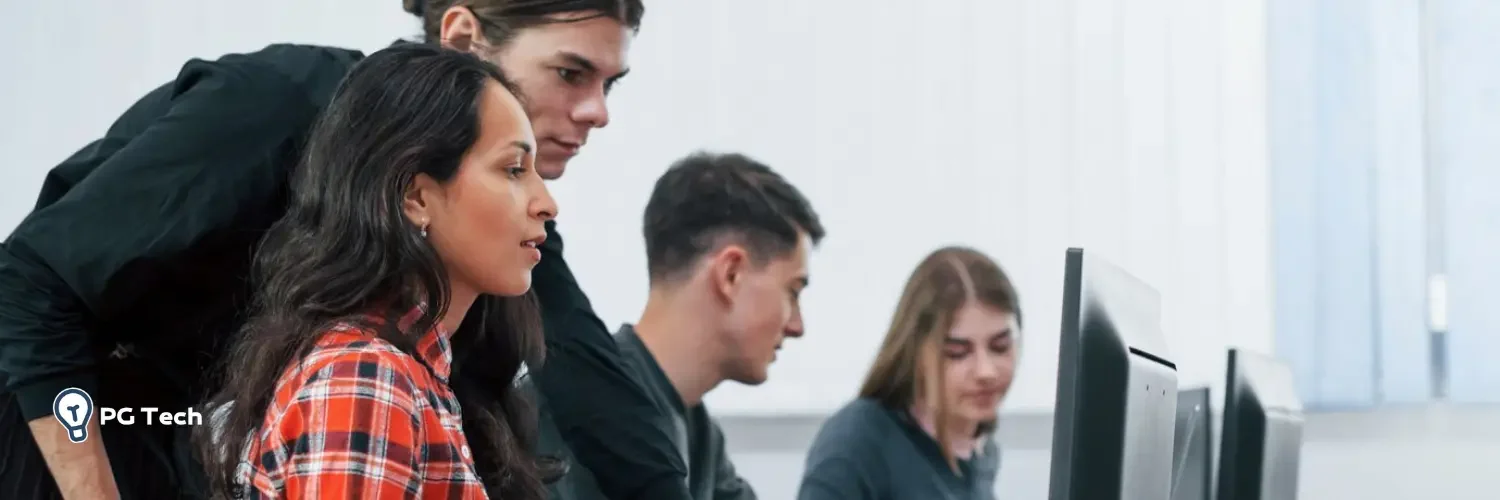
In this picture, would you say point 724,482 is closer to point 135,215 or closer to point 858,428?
point 858,428

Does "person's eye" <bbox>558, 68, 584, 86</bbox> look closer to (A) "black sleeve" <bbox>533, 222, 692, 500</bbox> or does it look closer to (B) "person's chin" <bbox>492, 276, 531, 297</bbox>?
(A) "black sleeve" <bbox>533, 222, 692, 500</bbox>

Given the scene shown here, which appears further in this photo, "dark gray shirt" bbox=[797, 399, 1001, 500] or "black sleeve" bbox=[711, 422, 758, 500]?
"black sleeve" bbox=[711, 422, 758, 500]

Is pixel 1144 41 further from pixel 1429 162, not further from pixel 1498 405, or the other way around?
pixel 1498 405

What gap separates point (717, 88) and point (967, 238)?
54 cm

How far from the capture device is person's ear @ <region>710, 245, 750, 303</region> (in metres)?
2.37

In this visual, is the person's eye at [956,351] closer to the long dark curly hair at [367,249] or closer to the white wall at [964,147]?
the white wall at [964,147]

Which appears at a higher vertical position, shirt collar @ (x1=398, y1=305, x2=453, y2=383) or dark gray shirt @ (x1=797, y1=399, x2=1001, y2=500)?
shirt collar @ (x1=398, y1=305, x2=453, y2=383)

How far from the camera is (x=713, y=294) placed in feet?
7.75

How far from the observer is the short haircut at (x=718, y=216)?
8.01ft

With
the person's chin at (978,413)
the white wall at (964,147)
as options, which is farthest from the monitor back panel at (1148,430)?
the white wall at (964,147)

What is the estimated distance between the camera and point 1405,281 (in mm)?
2783

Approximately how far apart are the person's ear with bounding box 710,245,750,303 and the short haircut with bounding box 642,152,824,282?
0.01m

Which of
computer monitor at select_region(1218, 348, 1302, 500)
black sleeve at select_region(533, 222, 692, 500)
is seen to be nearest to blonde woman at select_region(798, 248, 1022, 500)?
black sleeve at select_region(533, 222, 692, 500)

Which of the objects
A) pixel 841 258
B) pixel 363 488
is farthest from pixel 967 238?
pixel 363 488
